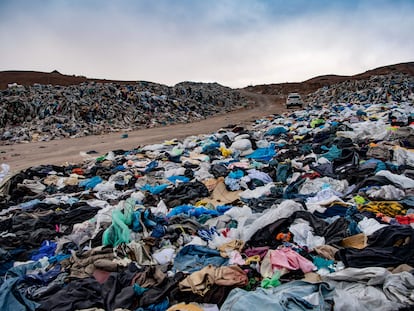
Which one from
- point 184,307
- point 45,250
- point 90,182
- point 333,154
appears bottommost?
point 45,250

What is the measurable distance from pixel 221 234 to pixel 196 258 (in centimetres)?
61

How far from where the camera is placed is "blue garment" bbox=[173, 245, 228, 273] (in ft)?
11.3

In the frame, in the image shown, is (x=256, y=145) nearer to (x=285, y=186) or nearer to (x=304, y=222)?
(x=285, y=186)

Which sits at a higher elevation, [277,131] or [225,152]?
[277,131]

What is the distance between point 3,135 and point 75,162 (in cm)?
746

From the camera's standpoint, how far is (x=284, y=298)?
2553 millimetres

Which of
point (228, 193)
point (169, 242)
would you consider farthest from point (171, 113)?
point (169, 242)

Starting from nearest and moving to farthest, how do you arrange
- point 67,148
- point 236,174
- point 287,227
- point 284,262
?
point 284,262 < point 287,227 < point 236,174 < point 67,148

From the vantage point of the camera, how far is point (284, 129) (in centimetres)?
1078

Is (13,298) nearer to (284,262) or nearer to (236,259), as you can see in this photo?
(236,259)

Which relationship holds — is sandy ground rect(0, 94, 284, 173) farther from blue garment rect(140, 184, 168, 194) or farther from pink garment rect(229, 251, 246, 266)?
pink garment rect(229, 251, 246, 266)

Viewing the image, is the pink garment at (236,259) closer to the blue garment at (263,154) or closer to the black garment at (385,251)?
the black garment at (385,251)

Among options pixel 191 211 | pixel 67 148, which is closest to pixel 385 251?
pixel 191 211

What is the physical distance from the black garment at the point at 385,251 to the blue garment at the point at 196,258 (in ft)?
3.98
